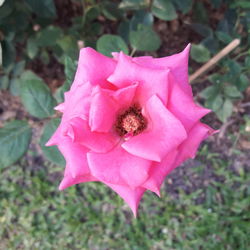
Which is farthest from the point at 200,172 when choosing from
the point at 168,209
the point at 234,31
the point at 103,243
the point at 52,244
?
the point at 52,244

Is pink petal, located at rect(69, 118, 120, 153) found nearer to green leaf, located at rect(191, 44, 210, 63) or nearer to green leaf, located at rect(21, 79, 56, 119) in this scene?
green leaf, located at rect(21, 79, 56, 119)

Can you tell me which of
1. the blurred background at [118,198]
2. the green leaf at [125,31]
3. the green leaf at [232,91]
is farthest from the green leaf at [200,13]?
the green leaf at [232,91]

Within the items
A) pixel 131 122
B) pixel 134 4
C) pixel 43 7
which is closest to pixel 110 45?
pixel 134 4

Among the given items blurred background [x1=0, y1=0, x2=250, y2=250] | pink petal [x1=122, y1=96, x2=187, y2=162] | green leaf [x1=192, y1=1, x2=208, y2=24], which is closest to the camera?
pink petal [x1=122, y1=96, x2=187, y2=162]

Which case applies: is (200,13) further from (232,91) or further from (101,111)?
(101,111)

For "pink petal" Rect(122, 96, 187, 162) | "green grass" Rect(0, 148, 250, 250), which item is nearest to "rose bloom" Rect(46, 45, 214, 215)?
"pink petal" Rect(122, 96, 187, 162)

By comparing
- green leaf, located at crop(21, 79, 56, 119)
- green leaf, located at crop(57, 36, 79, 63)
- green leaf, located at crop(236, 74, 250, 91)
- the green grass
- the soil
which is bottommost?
the green grass
